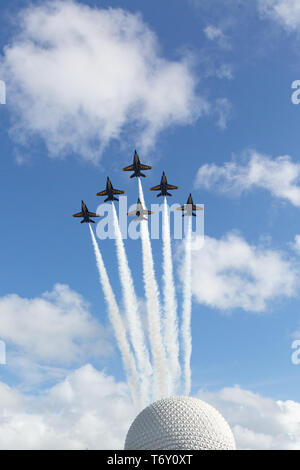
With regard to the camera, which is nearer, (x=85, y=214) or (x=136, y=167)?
(x=136, y=167)

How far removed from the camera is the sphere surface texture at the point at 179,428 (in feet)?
256

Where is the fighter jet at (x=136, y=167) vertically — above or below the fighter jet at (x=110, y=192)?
above

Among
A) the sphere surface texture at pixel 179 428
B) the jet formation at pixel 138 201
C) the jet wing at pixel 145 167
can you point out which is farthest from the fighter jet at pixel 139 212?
the sphere surface texture at pixel 179 428

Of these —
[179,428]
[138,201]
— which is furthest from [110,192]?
[179,428]

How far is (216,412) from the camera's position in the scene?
301 ft

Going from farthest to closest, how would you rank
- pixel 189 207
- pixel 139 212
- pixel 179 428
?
pixel 189 207, pixel 139 212, pixel 179 428

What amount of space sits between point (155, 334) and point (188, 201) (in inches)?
1631

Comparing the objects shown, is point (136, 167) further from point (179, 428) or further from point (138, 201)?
point (179, 428)

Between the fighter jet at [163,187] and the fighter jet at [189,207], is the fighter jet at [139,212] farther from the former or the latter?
the fighter jet at [189,207]

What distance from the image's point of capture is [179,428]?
79.9m

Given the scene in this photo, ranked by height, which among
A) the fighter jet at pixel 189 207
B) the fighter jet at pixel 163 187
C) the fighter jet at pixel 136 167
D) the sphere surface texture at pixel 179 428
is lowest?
the sphere surface texture at pixel 179 428

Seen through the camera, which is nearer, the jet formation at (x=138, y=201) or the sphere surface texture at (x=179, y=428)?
the sphere surface texture at (x=179, y=428)
